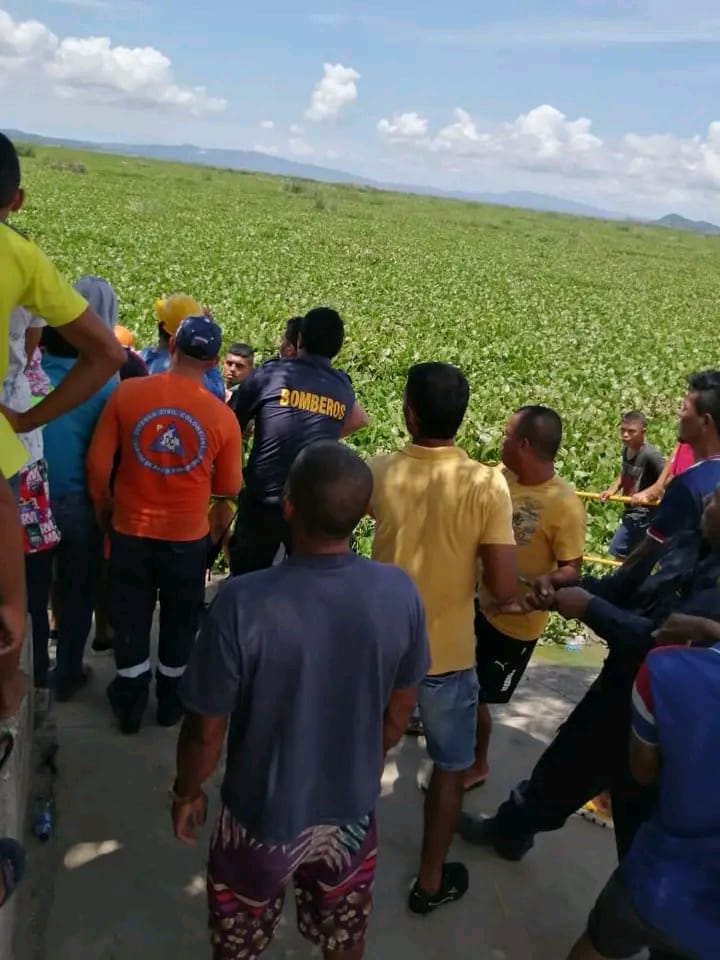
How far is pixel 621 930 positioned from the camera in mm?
2377

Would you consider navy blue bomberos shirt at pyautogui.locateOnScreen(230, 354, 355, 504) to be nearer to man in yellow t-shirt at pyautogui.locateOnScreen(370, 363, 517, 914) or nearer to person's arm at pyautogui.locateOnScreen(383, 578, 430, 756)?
man in yellow t-shirt at pyautogui.locateOnScreen(370, 363, 517, 914)

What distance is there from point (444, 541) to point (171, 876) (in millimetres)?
1705

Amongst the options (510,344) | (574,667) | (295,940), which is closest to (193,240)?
(510,344)

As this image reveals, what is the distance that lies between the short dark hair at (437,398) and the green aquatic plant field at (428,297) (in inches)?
208

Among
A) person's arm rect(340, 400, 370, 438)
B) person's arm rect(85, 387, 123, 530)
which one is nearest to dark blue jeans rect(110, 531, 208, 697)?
person's arm rect(85, 387, 123, 530)

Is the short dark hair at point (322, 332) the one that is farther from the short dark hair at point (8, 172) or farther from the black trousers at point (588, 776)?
the black trousers at point (588, 776)

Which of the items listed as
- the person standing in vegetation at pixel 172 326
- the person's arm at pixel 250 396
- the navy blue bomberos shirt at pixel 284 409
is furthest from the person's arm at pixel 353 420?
the person standing in vegetation at pixel 172 326

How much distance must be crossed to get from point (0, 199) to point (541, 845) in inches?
131

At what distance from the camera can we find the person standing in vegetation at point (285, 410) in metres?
4.23

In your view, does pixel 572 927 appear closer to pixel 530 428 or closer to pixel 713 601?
pixel 713 601

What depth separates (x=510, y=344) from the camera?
16.5 meters

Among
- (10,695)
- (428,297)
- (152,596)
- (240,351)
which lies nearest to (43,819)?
(152,596)

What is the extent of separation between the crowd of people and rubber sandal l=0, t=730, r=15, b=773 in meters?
0.17

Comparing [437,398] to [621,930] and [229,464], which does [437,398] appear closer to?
[229,464]
